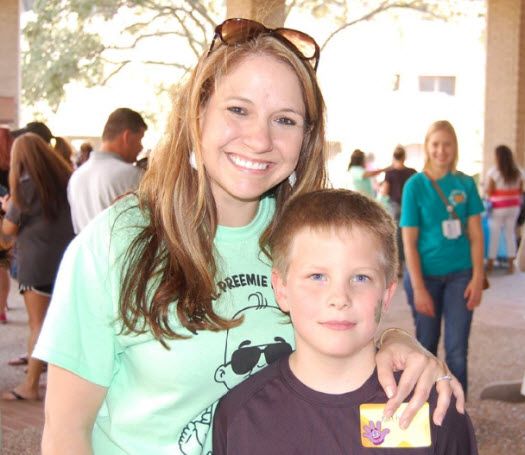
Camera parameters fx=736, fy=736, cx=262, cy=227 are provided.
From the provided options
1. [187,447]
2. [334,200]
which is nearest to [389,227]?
[334,200]

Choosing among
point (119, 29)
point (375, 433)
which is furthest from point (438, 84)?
point (375, 433)

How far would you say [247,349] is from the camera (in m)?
1.79

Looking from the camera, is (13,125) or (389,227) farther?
(13,125)

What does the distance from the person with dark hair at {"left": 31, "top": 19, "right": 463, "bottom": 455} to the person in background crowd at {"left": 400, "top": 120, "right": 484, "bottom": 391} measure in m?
2.82

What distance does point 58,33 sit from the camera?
18.2 m

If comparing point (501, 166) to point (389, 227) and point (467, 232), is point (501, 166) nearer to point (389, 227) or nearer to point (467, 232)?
point (467, 232)

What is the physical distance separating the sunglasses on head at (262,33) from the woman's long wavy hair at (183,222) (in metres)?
0.02

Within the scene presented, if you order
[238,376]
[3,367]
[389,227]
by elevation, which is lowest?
[3,367]

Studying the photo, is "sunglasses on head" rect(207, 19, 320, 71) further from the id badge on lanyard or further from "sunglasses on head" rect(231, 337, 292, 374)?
the id badge on lanyard

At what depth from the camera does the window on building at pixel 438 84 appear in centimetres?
3247

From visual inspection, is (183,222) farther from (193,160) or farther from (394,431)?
(394,431)

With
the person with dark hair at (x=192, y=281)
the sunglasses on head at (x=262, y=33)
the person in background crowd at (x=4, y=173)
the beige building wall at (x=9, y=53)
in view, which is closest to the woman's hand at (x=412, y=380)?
the person with dark hair at (x=192, y=281)

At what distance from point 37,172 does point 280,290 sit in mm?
4073

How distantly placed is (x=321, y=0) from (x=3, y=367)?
14704 mm
